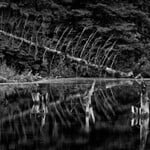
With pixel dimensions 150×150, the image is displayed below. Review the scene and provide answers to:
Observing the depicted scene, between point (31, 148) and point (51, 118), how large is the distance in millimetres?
3595

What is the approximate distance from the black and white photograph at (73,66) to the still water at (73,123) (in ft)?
0.08

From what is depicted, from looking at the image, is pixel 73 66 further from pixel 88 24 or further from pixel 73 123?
pixel 73 123

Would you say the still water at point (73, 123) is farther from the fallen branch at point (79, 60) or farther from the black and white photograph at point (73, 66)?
the fallen branch at point (79, 60)

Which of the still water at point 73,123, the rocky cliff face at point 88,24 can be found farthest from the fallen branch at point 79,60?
the still water at point 73,123

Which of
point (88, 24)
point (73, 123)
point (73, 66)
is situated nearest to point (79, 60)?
point (73, 66)

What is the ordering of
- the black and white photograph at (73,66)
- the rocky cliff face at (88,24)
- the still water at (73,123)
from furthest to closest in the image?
the rocky cliff face at (88,24), the black and white photograph at (73,66), the still water at (73,123)

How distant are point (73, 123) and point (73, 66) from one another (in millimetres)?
15384

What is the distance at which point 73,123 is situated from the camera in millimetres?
11625

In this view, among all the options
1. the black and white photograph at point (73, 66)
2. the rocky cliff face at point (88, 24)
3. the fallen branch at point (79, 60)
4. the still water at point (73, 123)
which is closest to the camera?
the still water at point (73, 123)

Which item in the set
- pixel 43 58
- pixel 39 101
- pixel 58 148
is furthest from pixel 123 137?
pixel 43 58

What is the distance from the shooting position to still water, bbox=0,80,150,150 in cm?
918

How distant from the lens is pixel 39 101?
14.6 meters

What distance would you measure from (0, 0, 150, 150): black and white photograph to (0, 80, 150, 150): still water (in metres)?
0.02

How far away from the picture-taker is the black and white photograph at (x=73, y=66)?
12.3 metres
